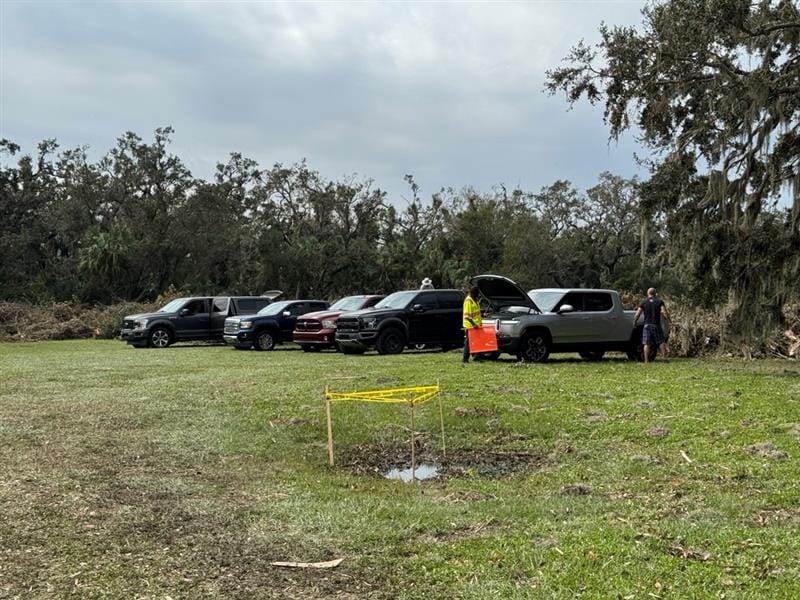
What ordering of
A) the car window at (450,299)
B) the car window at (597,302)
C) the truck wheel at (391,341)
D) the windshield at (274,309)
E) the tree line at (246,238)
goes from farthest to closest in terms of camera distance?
the tree line at (246,238) < the windshield at (274,309) < the car window at (450,299) < the truck wheel at (391,341) < the car window at (597,302)

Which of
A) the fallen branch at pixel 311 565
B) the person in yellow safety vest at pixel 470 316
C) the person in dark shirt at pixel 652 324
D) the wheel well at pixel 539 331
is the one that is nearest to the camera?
the fallen branch at pixel 311 565

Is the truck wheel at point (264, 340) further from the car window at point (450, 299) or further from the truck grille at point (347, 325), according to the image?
the car window at point (450, 299)

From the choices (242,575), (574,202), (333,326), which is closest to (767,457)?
(242,575)

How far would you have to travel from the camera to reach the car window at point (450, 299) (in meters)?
20.0

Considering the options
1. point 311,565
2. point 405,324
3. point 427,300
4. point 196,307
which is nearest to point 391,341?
point 405,324

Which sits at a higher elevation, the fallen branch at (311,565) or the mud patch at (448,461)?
the fallen branch at (311,565)

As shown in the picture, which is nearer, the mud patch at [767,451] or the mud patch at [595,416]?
the mud patch at [767,451]

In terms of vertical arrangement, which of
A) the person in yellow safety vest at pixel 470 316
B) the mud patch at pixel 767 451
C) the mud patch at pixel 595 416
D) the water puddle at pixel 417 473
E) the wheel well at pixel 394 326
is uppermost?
the person in yellow safety vest at pixel 470 316

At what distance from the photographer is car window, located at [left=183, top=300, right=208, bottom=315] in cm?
2519

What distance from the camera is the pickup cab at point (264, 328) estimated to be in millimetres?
A: 22797

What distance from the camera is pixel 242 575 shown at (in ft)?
13.9

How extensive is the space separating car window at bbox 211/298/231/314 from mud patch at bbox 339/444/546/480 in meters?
18.6

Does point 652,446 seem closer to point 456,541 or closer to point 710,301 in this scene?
point 456,541

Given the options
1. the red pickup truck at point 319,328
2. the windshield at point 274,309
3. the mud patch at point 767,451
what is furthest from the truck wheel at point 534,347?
the windshield at point 274,309
